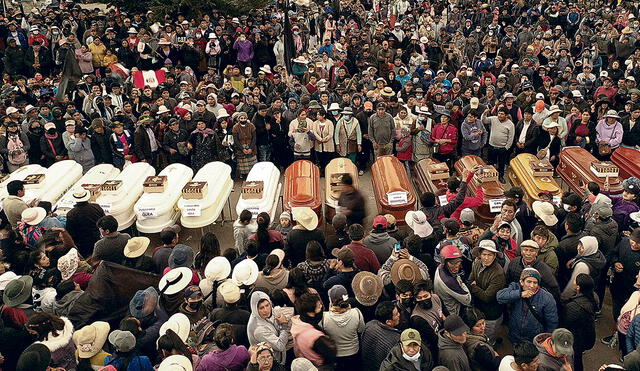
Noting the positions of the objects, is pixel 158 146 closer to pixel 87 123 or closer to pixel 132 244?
pixel 87 123

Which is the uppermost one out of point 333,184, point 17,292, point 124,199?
point 17,292

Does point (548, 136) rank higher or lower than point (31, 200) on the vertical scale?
higher

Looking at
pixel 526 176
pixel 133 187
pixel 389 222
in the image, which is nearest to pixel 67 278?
pixel 133 187

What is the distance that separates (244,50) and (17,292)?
31.7ft

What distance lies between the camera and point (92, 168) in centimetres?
855

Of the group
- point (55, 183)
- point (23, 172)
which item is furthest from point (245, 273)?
point (23, 172)

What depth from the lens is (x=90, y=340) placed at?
4.18 m

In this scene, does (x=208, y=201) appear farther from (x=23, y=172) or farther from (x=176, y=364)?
(x=176, y=364)

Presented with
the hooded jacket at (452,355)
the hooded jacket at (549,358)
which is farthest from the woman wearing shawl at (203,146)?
the hooded jacket at (549,358)

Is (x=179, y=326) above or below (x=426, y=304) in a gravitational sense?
below

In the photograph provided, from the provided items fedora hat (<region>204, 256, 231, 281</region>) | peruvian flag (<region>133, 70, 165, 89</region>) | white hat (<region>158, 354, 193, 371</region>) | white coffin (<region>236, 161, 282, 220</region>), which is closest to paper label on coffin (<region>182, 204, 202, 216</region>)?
white coffin (<region>236, 161, 282, 220</region>)

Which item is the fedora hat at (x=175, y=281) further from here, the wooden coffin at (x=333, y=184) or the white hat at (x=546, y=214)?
the white hat at (x=546, y=214)

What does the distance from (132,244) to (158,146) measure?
4006 millimetres

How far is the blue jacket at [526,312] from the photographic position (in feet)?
14.9
